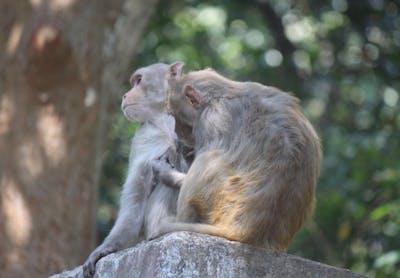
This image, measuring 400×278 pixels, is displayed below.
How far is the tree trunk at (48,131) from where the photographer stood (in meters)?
7.96

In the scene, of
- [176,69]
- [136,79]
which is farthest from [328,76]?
[176,69]

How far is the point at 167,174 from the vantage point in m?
4.88

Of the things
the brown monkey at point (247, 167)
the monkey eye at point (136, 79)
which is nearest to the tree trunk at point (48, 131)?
the monkey eye at point (136, 79)

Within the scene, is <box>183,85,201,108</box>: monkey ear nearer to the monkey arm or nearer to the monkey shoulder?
the monkey arm

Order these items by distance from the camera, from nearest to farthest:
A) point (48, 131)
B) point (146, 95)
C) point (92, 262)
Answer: point (92, 262), point (146, 95), point (48, 131)

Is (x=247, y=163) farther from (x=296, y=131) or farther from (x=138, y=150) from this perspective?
(x=138, y=150)

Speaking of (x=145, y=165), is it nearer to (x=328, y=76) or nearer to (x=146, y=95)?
(x=146, y=95)

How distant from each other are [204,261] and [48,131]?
15.0ft

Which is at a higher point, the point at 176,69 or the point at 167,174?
the point at 176,69

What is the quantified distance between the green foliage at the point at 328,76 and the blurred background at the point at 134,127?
0.8 inches

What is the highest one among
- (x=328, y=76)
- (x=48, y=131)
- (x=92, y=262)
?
(x=92, y=262)

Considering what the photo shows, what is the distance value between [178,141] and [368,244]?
17.6 ft

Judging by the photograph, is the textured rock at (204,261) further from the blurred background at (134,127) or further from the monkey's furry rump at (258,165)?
the blurred background at (134,127)

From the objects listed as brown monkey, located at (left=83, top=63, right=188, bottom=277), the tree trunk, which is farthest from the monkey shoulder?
the tree trunk
